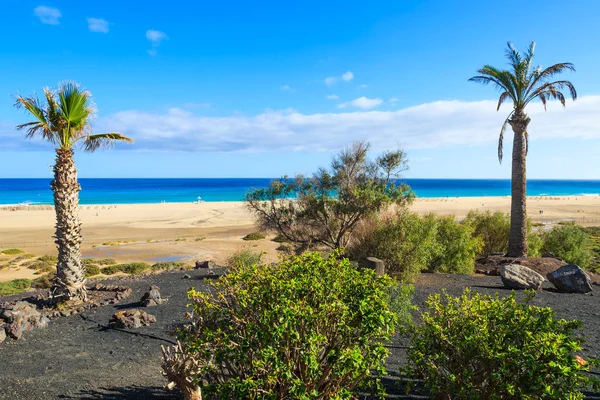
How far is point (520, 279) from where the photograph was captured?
1569cm

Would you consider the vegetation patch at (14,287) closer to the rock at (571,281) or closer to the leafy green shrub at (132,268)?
the leafy green shrub at (132,268)

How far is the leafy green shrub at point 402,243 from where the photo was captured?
1698 centimetres

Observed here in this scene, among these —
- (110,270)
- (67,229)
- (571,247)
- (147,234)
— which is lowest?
(147,234)

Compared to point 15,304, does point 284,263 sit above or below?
above

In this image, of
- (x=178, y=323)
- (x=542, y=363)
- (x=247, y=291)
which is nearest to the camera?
(x=542, y=363)

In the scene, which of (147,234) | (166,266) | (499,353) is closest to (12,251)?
(147,234)

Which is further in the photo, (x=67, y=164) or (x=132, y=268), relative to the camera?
(x=132, y=268)

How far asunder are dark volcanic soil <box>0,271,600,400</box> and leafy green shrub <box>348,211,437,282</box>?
2.03 m

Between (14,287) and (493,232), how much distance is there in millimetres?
26107

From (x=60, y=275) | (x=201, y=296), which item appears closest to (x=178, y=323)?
(x=60, y=275)

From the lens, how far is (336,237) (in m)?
20.1

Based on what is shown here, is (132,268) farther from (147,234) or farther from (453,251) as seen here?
(147,234)

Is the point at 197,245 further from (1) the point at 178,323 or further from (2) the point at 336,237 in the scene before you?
(1) the point at 178,323

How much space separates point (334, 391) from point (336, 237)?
1499 centimetres
